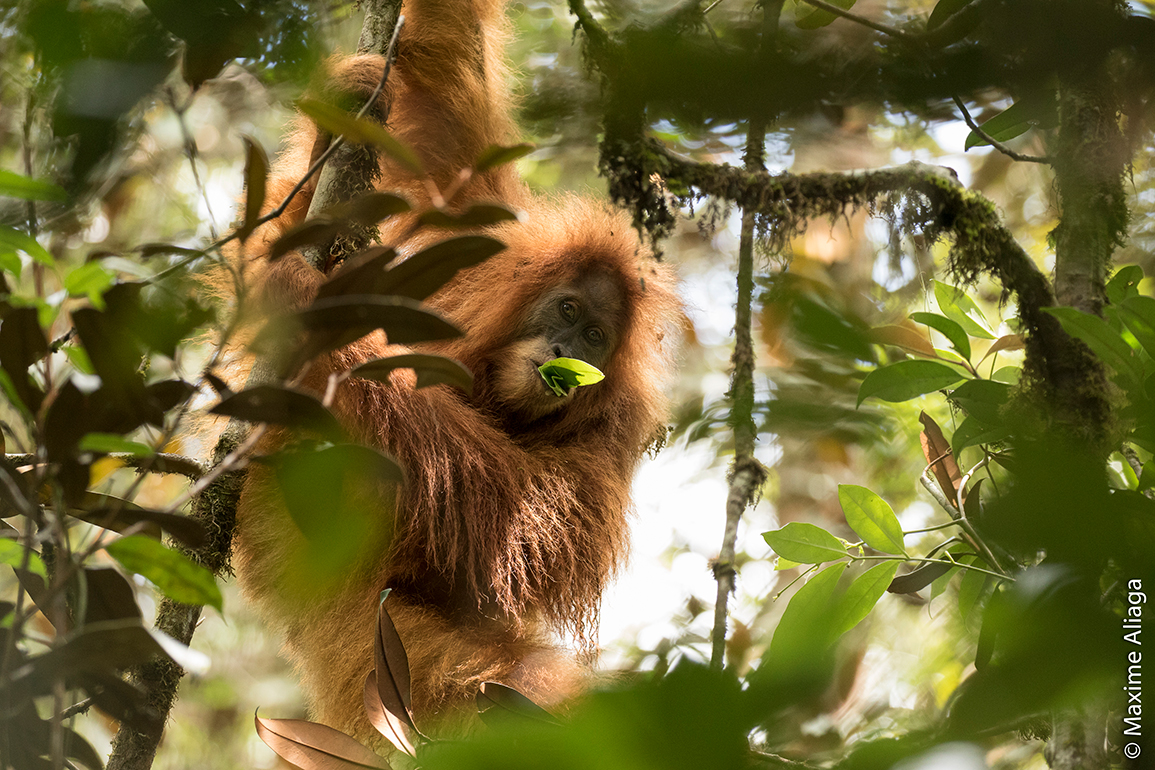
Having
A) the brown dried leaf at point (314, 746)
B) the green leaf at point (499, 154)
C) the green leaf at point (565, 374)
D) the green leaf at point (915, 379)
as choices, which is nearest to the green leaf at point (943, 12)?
the green leaf at point (915, 379)

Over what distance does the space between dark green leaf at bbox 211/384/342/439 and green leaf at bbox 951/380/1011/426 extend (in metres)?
1.93

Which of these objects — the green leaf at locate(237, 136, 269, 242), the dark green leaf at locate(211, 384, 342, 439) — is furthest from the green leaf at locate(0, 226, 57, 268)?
the dark green leaf at locate(211, 384, 342, 439)

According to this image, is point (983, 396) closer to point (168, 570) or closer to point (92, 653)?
point (168, 570)

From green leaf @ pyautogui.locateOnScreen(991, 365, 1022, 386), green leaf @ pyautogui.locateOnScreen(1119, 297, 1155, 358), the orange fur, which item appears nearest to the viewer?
green leaf @ pyautogui.locateOnScreen(1119, 297, 1155, 358)

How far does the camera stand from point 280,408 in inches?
58.6

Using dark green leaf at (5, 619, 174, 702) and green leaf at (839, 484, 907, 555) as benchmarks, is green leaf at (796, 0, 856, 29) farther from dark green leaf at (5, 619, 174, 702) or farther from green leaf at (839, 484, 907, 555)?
dark green leaf at (5, 619, 174, 702)

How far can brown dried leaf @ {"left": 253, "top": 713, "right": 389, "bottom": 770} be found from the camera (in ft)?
6.99

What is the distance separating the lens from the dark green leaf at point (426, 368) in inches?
62.9

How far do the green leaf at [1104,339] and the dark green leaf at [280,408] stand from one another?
4.62 feet

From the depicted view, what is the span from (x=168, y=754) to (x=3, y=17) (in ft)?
25.8

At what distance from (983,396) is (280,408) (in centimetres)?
207

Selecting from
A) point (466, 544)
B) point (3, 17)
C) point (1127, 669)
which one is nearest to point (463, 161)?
point (466, 544)

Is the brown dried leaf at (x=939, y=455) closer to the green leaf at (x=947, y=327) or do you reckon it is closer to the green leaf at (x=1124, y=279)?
the green leaf at (x=947, y=327)

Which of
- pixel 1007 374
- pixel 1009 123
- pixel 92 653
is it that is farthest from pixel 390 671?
pixel 1009 123
